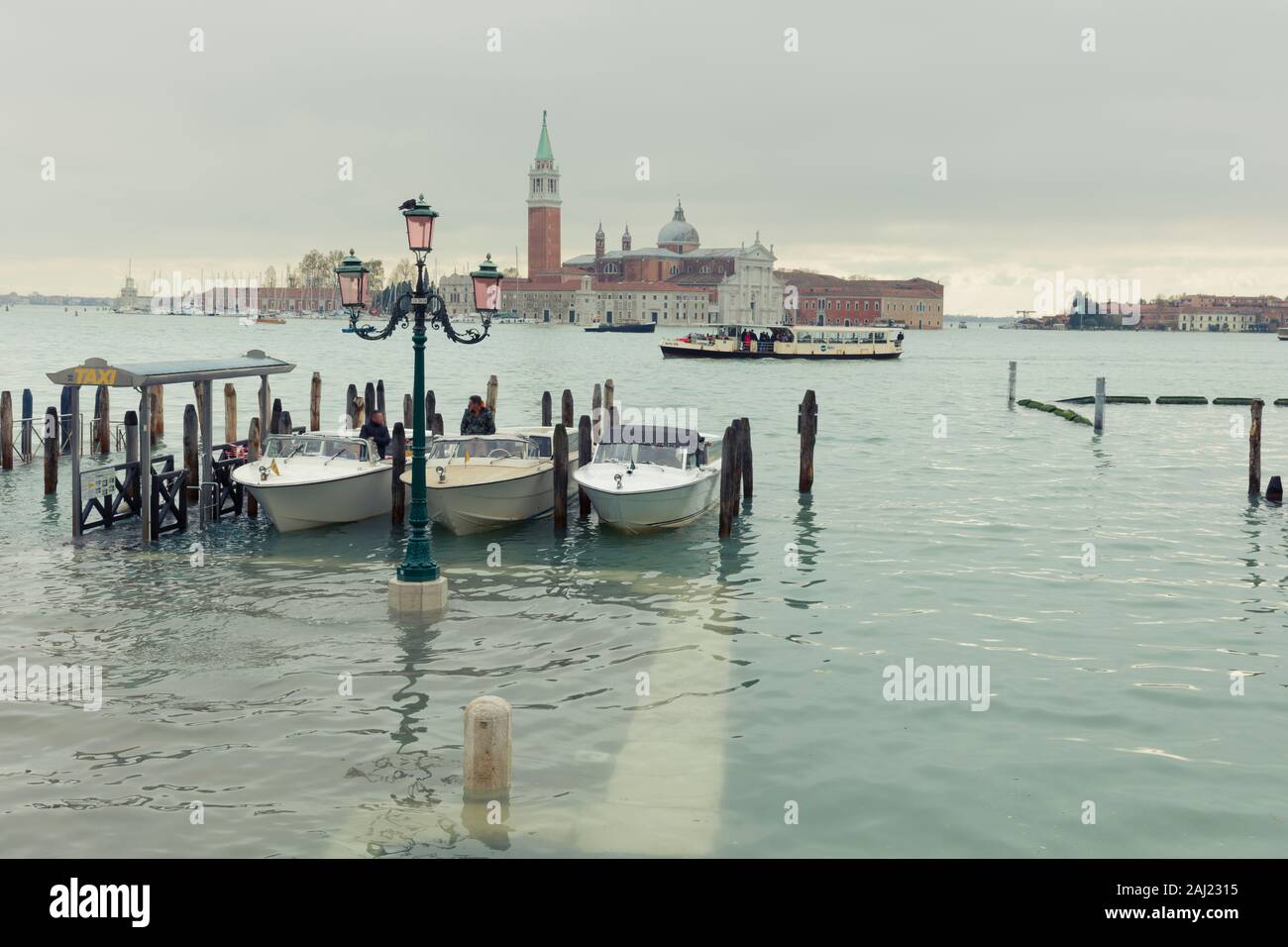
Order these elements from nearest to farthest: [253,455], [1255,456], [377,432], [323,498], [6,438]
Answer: [323,498] < [377,432] < [253,455] < [1255,456] < [6,438]

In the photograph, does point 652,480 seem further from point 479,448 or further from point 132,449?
point 132,449

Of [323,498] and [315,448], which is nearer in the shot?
[323,498]

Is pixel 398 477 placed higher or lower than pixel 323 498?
higher

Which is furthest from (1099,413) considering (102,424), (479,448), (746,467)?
(102,424)

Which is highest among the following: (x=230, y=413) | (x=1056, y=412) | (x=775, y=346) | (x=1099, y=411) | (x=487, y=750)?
(x=775, y=346)

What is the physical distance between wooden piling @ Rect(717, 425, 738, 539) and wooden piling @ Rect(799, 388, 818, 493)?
5405 mm

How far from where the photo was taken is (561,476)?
2136cm

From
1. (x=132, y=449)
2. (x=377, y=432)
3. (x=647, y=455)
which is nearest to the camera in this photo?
(x=647, y=455)

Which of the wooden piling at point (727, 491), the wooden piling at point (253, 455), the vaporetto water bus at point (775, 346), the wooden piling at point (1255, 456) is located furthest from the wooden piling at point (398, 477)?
the vaporetto water bus at point (775, 346)

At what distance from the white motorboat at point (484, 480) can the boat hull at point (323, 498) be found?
977mm

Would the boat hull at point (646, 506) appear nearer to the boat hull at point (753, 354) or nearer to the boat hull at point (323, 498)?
the boat hull at point (323, 498)

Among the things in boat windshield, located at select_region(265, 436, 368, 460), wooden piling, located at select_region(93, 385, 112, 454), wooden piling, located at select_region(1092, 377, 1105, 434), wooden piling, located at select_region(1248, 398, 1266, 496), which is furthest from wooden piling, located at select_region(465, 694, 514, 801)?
wooden piling, located at select_region(1092, 377, 1105, 434)

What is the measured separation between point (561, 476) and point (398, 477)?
2.70 m

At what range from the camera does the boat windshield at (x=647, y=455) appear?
2186cm
